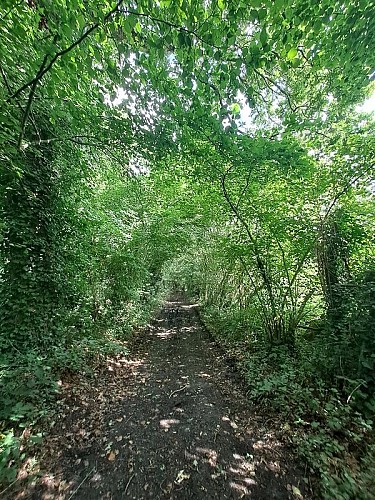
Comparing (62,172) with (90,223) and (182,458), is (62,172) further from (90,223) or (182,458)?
(182,458)

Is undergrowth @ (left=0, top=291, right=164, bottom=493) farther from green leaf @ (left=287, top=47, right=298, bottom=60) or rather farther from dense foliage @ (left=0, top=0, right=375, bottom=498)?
green leaf @ (left=287, top=47, right=298, bottom=60)

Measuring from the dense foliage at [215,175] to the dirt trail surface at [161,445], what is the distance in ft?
1.15

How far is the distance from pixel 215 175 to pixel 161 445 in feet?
14.5

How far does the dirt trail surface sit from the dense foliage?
0.35 m

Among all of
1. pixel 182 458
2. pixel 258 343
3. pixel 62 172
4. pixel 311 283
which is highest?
pixel 62 172

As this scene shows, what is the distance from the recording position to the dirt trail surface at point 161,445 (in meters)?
2.26

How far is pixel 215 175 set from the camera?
484cm

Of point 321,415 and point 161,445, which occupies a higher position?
point 321,415

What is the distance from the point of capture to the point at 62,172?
166 inches

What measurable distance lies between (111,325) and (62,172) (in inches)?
164

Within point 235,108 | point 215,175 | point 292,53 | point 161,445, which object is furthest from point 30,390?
point 292,53

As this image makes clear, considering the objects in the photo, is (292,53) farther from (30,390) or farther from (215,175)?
(30,390)

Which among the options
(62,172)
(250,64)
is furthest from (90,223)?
(250,64)

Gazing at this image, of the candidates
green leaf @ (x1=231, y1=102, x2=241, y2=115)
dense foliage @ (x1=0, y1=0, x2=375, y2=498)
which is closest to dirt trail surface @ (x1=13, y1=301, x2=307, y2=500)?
dense foliage @ (x1=0, y1=0, x2=375, y2=498)
